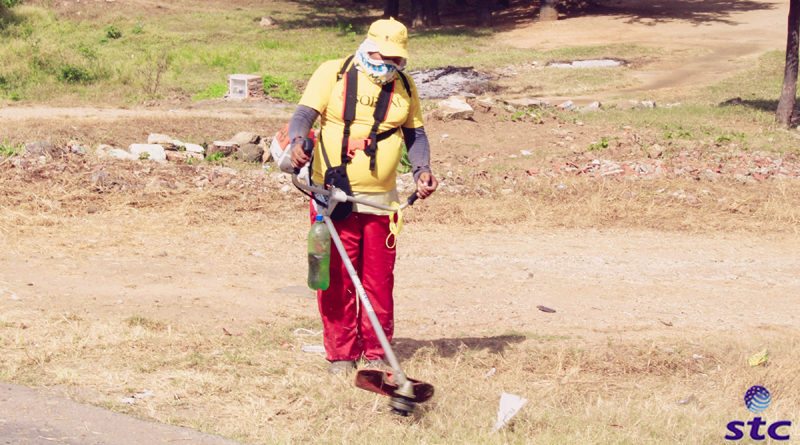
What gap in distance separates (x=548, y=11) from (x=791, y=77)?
1728cm

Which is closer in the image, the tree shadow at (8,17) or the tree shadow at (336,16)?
the tree shadow at (8,17)

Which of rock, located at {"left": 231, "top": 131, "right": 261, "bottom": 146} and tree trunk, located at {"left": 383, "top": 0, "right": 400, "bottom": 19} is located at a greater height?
tree trunk, located at {"left": 383, "top": 0, "right": 400, "bottom": 19}

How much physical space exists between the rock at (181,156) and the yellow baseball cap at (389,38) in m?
7.21

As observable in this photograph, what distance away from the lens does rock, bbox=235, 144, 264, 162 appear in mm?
11656

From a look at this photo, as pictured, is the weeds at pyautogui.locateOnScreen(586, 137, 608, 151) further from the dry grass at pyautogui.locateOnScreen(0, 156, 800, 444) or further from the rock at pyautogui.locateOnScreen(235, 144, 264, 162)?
the dry grass at pyautogui.locateOnScreen(0, 156, 800, 444)

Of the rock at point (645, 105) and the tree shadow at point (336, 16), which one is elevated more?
the tree shadow at point (336, 16)

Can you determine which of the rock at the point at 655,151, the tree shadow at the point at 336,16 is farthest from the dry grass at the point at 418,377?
the tree shadow at the point at 336,16

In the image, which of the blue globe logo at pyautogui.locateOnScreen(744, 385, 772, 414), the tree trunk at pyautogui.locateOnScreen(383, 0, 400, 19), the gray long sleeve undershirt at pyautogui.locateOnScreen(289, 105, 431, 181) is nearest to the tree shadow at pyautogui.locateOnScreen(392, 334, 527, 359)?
the gray long sleeve undershirt at pyautogui.locateOnScreen(289, 105, 431, 181)

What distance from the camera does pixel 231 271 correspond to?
289 inches

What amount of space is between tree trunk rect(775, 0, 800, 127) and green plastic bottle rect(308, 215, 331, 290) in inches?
488

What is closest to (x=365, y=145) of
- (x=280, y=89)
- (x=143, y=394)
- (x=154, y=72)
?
(x=143, y=394)

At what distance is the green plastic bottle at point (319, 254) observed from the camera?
447 centimetres

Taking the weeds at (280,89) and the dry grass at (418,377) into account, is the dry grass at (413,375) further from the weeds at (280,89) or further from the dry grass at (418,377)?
the weeds at (280,89)

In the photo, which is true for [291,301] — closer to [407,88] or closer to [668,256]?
[407,88]
